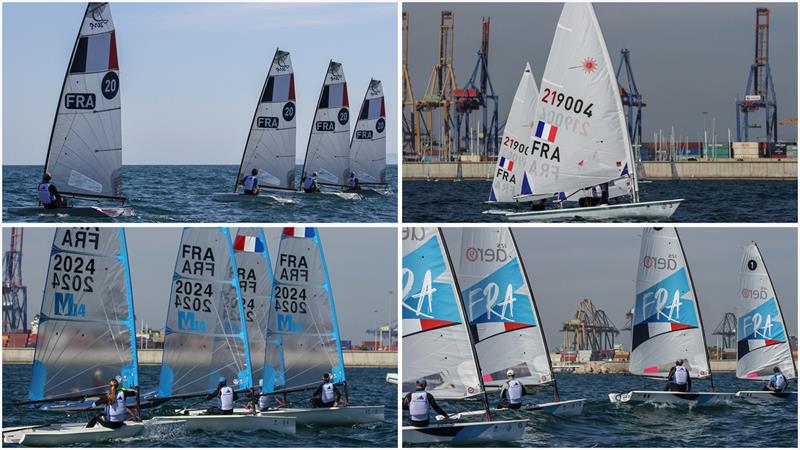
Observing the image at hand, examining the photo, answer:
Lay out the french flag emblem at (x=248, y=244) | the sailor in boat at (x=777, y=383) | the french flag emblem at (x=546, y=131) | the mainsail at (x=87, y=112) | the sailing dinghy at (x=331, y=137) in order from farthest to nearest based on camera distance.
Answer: the sailing dinghy at (x=331, y=137) → the sailor in boat at (x=777, y=383) → the french flag emblem at (x=546, y=131) → the french flag emblem at (x=248, y=244) → the mainsail at (x=87, y=112)

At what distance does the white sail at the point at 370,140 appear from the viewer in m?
38.9

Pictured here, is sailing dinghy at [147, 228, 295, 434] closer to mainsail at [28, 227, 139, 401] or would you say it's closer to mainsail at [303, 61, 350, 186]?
mainsail at [28, 227, 139, 401]

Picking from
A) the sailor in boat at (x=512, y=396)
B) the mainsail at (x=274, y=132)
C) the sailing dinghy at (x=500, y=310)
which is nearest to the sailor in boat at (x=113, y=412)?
the sailor in boat at (x=512, y=396)

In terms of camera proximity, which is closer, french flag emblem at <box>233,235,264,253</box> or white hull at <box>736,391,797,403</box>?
french flag emblem at <box>233,235,264,253</box>

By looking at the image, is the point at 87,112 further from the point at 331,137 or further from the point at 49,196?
the point at 331,137

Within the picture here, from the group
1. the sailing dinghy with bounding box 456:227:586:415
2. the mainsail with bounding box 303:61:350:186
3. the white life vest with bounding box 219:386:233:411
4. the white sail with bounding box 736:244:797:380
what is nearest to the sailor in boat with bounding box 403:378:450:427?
the white life vest with bounding box 219:386:233:411

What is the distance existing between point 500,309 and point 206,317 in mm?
5657

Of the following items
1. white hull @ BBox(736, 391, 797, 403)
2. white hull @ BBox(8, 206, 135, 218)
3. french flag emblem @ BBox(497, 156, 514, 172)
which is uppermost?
french flag emblem @ BBox(497, 156, 514, 172)

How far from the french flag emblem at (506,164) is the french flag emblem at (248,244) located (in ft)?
26.8

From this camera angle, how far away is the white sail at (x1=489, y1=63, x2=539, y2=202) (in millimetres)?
30609

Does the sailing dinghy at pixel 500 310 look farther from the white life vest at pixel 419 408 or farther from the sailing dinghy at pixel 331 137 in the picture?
the sailing dinghy at pixel 331 137

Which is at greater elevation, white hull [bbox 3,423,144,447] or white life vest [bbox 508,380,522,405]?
white life vest [bbox 508,380,522,405]

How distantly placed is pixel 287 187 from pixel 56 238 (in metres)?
12.2

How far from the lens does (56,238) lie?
19.9 metres
